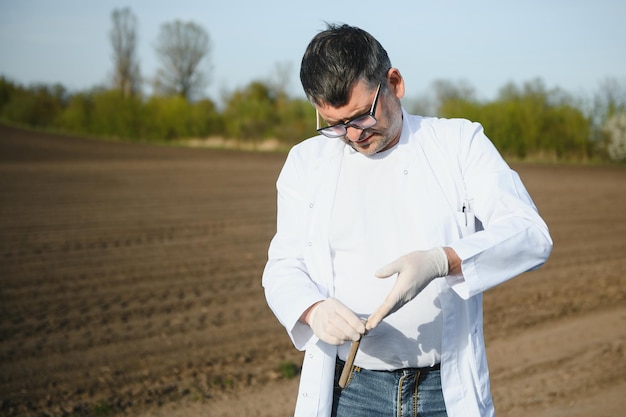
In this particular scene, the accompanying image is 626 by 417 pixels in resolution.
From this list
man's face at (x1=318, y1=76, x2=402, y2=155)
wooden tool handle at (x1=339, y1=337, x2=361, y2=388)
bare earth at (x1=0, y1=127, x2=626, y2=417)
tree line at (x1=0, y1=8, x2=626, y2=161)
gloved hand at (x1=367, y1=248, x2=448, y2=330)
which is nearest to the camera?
gloved hand at (x1=367, y1=248, x2=448, y2=330)

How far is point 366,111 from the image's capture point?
2078mm

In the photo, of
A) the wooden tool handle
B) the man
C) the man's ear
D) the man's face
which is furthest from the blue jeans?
the man's ear

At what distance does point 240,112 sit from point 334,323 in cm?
4037

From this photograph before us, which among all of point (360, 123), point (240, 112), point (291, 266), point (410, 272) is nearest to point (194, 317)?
point (291, 266)

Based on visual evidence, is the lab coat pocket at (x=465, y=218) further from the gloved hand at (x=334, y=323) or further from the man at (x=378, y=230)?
the gloved hand at (x=334, y=323)

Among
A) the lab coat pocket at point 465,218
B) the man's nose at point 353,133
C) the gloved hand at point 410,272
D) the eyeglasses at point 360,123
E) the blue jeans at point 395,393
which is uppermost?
the eyeglasses at point 360,123

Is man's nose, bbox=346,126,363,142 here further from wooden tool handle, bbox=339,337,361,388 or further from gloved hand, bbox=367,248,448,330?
wooden tool handle, bbox=339,337,361,388

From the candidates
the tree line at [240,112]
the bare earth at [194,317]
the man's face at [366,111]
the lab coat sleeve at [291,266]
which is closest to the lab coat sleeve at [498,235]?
the man's face at [366,111]

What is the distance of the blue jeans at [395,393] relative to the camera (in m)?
2.15

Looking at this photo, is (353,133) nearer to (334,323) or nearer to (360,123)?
(360,123)

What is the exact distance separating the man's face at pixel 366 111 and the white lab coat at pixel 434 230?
0.22 ft

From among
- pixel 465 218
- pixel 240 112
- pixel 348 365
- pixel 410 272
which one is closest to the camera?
pixel 410 272

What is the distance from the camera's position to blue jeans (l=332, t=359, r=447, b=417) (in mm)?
2154

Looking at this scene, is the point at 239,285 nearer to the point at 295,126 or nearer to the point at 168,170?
the point at 168,170
